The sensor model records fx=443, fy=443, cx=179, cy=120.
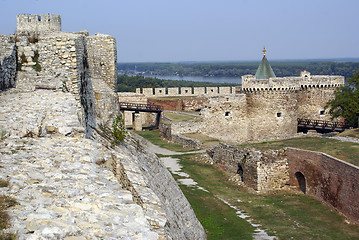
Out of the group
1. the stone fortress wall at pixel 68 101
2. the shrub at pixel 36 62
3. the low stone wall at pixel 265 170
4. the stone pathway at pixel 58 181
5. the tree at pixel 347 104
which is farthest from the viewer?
the tree at pixel 347 104

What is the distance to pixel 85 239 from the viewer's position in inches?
154

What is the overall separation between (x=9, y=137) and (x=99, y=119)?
12.3 ft

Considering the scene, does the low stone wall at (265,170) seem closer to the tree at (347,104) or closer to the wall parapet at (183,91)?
the tree at (347,104)

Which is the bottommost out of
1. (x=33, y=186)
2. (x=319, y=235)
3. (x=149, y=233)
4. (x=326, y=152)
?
(x=319, y=235)

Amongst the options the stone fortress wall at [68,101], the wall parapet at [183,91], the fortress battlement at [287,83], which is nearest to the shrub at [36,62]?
the stone fortress wall at [68,101]

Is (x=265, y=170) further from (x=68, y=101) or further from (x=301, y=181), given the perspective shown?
(x=68, y=101)

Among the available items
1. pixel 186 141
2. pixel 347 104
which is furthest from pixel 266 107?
pixel 186 141

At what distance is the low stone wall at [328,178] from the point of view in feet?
45.4

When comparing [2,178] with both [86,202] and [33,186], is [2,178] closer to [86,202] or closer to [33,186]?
[33,186]

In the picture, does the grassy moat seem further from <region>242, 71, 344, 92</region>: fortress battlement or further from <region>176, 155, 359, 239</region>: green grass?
<region>242, 71, 344, 92</region>: fortress battlement

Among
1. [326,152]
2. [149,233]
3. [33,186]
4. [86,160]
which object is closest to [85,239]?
[149,233]

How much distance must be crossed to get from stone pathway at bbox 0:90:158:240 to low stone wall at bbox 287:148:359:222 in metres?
9.86

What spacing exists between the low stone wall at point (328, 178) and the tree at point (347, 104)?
31.4 ft

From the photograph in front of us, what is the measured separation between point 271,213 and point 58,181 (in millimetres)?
10847
